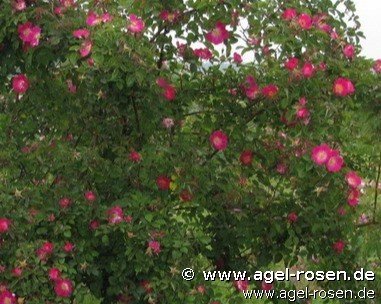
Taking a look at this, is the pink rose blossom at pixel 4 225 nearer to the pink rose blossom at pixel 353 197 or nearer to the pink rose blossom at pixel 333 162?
the pink rose blossom at pixel 333 162

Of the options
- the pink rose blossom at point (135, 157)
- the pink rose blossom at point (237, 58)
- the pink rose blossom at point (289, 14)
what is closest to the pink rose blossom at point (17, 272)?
the pink rose blossom at point (135, 157)

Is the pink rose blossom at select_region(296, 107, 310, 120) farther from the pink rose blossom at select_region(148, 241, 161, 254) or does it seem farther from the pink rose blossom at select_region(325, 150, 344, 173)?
the pink rose blossom at select_region(148, 241, 161, 254)

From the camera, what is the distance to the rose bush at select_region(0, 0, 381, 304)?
2.55 meters

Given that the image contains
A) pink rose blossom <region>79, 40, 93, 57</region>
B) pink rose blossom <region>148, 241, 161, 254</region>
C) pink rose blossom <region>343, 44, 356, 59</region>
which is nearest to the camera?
pink rose blossom <region>79, 40, 93, 57</region>

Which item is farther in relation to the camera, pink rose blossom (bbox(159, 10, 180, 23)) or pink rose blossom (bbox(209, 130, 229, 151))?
pink rose blossom (bbox(209, 130, 229, 151))

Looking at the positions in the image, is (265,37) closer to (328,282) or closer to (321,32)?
(321,32)

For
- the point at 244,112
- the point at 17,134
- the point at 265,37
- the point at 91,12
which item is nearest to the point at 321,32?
the point at 265,37

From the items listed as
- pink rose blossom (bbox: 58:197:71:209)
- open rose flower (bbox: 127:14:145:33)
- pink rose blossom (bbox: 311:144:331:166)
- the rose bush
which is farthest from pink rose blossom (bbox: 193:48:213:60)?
pink rose blossom (bbox: 58:197:71:209)

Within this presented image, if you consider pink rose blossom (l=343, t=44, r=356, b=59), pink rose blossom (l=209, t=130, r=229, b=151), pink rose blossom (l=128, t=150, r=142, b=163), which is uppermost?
pink rose blossom (l=343, t=44, r=356, b=59)

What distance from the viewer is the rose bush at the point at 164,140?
2.55m

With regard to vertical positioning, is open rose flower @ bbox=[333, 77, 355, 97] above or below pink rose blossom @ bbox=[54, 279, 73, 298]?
above

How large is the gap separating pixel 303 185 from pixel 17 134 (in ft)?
3.96

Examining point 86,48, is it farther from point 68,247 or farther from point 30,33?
point 68,247

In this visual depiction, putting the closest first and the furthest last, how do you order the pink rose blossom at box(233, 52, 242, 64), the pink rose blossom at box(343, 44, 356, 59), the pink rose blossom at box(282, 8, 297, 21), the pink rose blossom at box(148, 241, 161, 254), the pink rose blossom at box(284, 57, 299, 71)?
the pink rose blossom at box(148, 241, 161, 254)
the pink rose blossom at box(284, 57, 299, 71)
the pink rose blossom at box(282, 8, 297, 21)
the pink rose blossom at box(343, 44, 356, 59)
the pink rose blossom at box(233, 52, 242, 64)
